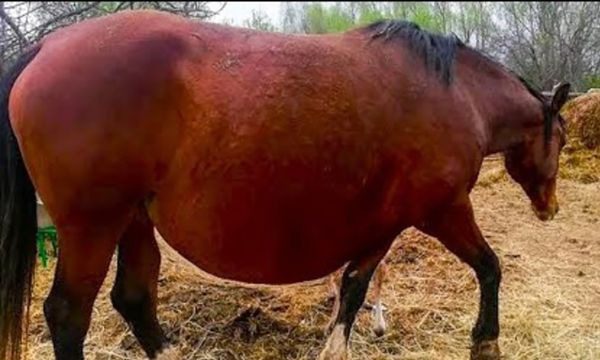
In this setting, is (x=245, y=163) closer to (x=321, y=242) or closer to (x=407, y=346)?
(x=321, y=242)

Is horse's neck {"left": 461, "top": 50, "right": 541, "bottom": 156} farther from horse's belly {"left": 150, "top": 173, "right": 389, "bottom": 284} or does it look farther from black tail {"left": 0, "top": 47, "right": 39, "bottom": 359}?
black tail {"left": 0, "top": 47, "right": 39, "bottom": 359}

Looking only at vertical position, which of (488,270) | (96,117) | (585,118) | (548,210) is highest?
(96,117)

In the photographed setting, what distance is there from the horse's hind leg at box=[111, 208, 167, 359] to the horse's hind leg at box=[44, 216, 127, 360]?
0.40 meters

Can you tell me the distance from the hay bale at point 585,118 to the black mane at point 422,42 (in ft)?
14.8

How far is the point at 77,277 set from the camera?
2.66 metres

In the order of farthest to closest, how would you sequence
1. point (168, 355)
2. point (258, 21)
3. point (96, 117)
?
point (258, 21), point (168, 355), point (96, 117)

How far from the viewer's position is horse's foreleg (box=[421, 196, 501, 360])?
3.15 meters

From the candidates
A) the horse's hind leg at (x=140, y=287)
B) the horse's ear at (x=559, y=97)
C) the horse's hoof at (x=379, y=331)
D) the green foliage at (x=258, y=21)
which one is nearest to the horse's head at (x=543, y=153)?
the horse's ear at (x=559, y=97)

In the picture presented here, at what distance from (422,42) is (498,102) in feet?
1.73

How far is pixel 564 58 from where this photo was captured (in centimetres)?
806

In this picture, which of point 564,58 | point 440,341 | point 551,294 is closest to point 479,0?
point 564,58

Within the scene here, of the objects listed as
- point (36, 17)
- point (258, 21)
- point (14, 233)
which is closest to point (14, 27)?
point (36, 17)

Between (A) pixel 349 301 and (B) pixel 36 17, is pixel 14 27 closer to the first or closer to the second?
(B) pixel 36 17

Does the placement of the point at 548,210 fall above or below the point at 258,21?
above
